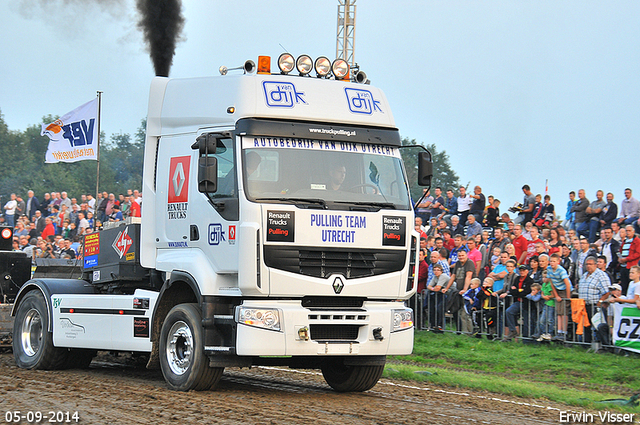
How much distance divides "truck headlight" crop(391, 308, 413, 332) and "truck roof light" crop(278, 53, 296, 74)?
3357mm

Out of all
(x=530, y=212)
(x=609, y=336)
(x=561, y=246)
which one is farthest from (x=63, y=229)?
(x=609, y=336)

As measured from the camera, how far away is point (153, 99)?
11.3 m

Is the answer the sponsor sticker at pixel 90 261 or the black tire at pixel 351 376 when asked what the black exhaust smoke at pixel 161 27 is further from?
the black tire at pixel 351 376

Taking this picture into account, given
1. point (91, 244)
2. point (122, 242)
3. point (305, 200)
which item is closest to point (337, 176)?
point (305, 200)

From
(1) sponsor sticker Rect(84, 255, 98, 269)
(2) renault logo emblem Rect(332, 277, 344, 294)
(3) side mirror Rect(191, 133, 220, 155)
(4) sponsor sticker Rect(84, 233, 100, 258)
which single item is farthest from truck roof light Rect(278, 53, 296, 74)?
(1) sponsor sticker Rect(84, 255, 98, 269)

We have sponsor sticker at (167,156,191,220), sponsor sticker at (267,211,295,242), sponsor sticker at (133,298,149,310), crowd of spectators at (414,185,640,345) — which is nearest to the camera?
sponsor sticker at (267,211,295,242)

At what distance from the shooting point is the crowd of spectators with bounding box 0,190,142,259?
23.6 m

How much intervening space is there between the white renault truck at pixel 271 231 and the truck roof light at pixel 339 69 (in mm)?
21

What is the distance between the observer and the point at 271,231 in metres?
9.58

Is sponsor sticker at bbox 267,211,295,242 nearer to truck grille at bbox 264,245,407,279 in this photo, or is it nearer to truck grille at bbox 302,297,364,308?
truck grille at bbox 264,245,407,279

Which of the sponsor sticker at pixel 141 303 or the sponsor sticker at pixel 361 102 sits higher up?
the sponsor sticker at pixel 361 102

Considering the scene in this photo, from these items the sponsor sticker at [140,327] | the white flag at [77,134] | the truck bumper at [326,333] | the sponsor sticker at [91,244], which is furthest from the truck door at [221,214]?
the white flag at [77,134]

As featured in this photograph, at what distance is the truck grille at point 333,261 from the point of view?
9641mm

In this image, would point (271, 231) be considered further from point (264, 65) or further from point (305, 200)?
point (264, 65)
